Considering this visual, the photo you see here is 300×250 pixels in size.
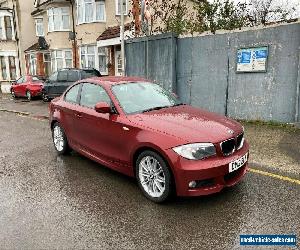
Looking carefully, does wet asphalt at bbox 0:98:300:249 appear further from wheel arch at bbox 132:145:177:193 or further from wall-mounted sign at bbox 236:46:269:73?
wall-mounted sign at bbox 236:46:269:73

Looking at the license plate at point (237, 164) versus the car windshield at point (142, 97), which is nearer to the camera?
the license plate at point (237, 164)

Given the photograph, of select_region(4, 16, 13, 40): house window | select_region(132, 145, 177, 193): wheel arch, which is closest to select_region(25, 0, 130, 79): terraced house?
select_region(4, 16, 13, 40): house window

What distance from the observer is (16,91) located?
67.6 feet

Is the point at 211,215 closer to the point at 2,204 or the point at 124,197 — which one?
the point at 124,197

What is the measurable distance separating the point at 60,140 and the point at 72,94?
3.47 feet

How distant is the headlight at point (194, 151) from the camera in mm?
3736

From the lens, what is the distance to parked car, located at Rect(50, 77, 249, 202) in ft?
12.3

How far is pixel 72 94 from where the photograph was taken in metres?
6.04

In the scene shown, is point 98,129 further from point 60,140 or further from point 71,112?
point 60,140

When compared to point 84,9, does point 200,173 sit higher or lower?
lower

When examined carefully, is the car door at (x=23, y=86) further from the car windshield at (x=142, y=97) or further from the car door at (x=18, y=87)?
the car windshield at (x=142, y=97)

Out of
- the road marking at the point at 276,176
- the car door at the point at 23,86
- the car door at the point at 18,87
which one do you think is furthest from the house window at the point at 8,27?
the road marking at the point at 276,176

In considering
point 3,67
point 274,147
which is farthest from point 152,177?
point 3,67

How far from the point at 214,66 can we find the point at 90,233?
7478 mm
